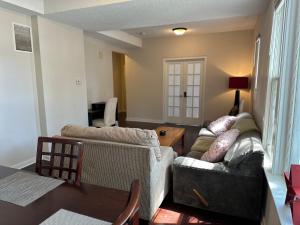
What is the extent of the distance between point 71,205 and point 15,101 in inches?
112

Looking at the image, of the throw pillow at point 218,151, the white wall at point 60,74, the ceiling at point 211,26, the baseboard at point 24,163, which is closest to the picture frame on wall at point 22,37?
the white wall at point 60,74

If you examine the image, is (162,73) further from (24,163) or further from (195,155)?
(24,163)

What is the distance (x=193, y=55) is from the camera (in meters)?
6.07

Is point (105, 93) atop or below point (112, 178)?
atop

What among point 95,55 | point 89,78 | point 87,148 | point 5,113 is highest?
point 95,55

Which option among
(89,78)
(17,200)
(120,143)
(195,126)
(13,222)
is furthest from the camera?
(195,126)

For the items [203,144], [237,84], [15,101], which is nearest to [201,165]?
[203,144]

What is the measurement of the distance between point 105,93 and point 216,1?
4250mm

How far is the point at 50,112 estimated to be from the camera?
11.9 feet

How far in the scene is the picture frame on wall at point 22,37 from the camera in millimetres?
3188

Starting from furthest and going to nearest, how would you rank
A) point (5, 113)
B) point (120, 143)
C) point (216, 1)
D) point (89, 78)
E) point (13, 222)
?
1. point (89, 78)
2. point (5, 113)
3. point (216, 1)
4. point (120, 143)
5. point (13, 222)

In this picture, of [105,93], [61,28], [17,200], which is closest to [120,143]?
[17,200]

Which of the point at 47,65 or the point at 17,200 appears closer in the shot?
the point at 17,200

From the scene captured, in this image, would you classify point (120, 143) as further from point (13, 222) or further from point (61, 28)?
point (61, 28)
